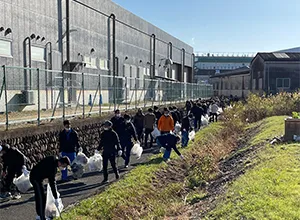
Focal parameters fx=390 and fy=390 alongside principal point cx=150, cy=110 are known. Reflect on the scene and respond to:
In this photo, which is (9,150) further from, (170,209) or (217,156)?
(217,156)

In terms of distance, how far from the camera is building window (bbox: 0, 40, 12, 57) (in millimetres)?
16188

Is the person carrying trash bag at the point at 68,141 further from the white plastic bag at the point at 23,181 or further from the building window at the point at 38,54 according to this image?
the building window at the point at 38,54

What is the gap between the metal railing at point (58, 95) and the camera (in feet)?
36.8

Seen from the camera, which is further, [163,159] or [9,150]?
[163,159]

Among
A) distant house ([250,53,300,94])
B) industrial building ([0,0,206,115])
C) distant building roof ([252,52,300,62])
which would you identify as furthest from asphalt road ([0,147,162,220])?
distant building roof ([252,52,300,62])

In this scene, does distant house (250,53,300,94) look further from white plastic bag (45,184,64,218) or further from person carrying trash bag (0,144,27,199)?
white plastic bag (45,184,64,218)

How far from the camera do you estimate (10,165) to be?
857 cm

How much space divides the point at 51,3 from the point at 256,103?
1590 cm

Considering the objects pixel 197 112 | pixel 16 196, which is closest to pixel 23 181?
pixel 16 196

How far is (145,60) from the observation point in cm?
3716

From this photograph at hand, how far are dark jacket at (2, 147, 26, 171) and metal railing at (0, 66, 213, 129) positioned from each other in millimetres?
1860

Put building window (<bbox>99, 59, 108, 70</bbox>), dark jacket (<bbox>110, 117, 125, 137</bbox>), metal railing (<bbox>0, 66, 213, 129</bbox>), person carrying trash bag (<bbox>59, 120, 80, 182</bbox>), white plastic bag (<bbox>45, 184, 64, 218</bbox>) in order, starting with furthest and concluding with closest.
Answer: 1. building window (<bbox>99, 59, 108, 70</bbox>)
2. dark jacket (<bbox>110, 117, 125, 137</bbox>)
3. metal railing (<bbox>0, 66, 213, 129</bbox>)
4. person carrying trash bag (<bbox>59, 120, 80, 182</bbox>)
5. white plastic bag (<bbox>45, 184, 64, 218</bbox>)

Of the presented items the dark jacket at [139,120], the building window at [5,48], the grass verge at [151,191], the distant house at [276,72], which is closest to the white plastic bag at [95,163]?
the grass verge at [151,191]

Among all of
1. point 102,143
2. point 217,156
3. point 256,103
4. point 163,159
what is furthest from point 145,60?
point 102,143
